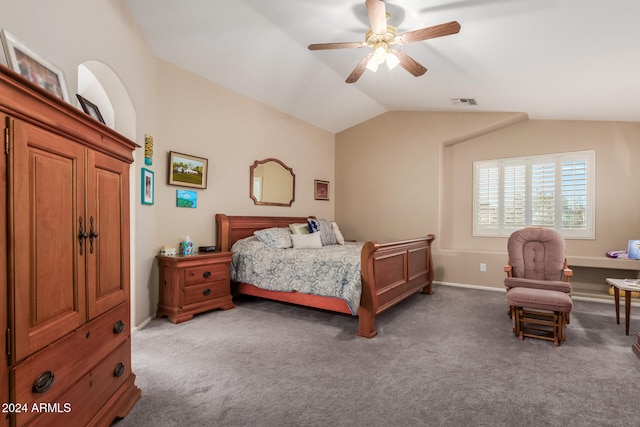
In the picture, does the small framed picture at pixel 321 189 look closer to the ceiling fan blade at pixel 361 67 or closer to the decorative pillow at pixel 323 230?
the decorative pillow at pixel 323 230

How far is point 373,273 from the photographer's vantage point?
3334 millimetres

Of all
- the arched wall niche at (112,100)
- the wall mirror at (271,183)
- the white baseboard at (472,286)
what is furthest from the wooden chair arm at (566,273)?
the arched wall niche at (112,100)

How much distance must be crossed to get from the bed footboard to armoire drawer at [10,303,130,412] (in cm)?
206

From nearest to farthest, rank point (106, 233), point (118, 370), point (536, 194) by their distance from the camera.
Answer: point (106, 233) → point (118, 370) → point (536, 194)

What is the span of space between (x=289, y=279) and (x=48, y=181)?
8.89 ft

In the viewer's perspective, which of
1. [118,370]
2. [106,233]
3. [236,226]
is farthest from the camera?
[236,226]

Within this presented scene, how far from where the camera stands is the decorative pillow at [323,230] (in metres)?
5.03

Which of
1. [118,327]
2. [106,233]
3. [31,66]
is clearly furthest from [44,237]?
[31,66]

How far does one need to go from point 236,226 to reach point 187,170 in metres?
1.01

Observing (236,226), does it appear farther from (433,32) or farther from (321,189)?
(433,32)

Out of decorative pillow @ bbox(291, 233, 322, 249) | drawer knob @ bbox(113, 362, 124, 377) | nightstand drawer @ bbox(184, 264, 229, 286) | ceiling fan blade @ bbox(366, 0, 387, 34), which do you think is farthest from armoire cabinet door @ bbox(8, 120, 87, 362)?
decorative pillow @ bbox(291, 233, 322, 249)

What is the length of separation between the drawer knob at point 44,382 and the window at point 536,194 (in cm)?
559

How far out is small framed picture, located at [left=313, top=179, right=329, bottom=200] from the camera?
624 cm

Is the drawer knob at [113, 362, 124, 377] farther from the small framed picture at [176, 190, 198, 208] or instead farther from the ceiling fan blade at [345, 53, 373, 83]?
the ceiling fan blade at [345, 53, 373, 83]
